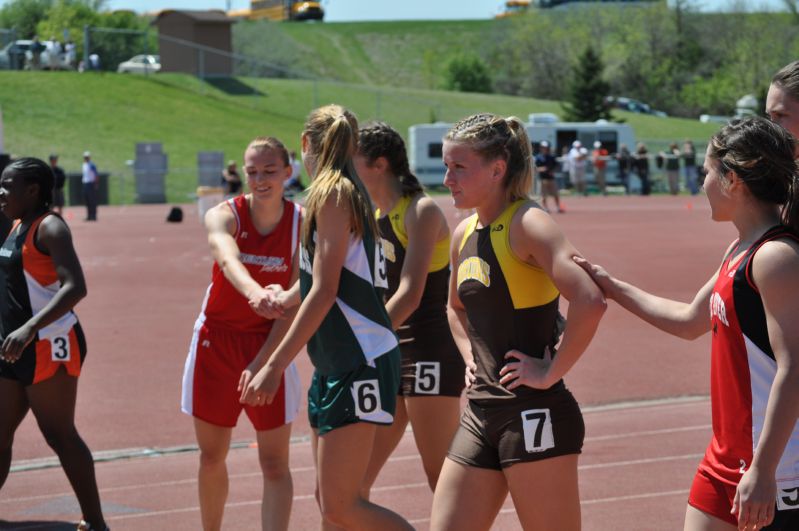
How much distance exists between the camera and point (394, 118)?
6600 cm

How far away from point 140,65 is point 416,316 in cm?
6508

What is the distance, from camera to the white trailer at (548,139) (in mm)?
46875

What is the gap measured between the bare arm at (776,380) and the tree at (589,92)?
66.5 metres

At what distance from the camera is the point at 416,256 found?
5.25m

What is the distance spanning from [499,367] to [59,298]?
8.76ft

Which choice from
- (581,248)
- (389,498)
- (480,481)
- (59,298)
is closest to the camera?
(480,481)

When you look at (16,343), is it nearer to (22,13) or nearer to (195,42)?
(195,42)

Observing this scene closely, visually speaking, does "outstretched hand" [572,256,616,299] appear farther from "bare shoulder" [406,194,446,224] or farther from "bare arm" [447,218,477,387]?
"bare shoulder" [406,194,446,224]

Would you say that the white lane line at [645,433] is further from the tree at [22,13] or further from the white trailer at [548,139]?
the tree at [22,13]

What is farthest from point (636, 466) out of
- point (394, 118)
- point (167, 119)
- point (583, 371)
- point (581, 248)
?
point (394, 118)

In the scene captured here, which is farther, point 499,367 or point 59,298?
point 59,298

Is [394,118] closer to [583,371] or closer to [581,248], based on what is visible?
[581,248]

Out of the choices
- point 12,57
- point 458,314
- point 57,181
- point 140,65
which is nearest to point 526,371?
point 458,314

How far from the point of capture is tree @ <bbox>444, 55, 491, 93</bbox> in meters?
96.4
